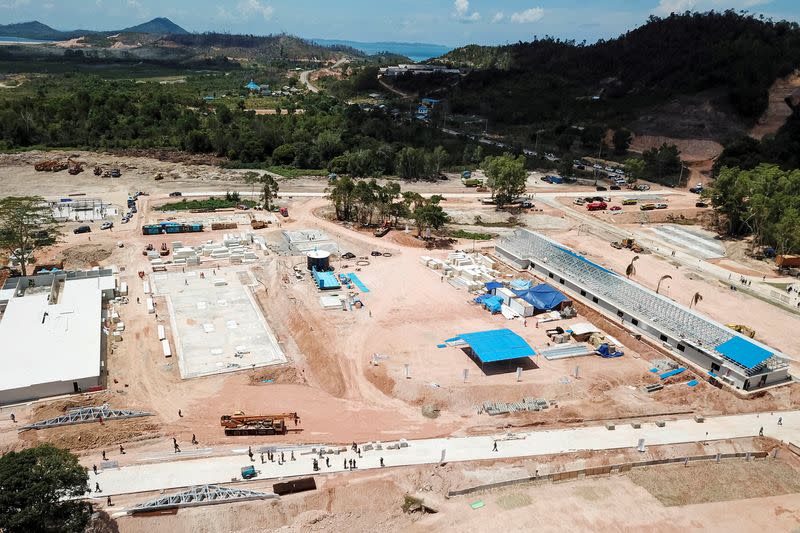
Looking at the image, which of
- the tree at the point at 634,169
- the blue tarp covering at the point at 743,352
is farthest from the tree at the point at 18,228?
the tree at the point at 634,169

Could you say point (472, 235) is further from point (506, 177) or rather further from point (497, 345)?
point (497, 345)

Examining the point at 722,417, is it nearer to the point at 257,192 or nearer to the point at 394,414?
the point at 394,414

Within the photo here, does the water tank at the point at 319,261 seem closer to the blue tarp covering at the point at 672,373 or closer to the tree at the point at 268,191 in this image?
the tree at the point at 268,191

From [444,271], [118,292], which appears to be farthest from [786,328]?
[118,292]

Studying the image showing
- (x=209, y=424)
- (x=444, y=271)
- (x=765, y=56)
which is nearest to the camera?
(x=209, y=424)

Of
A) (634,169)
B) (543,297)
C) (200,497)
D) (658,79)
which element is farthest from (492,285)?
(658,79)

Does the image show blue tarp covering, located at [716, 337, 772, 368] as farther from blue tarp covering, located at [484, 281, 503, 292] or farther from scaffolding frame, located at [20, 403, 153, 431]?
scaffolding frame, located at [20, 403, 153, 431]
